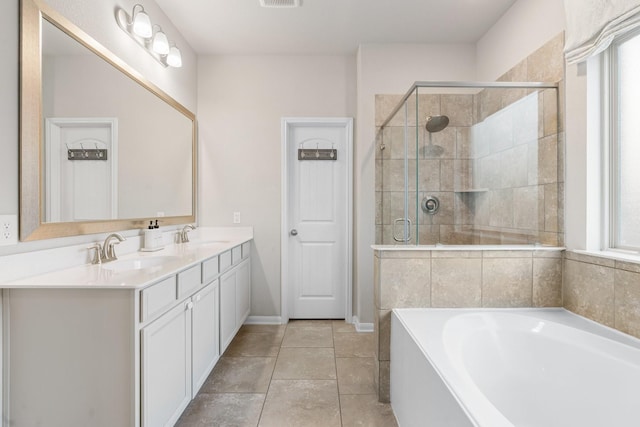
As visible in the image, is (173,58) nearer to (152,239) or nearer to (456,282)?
(152,239)

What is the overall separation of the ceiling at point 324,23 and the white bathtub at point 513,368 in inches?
86.9

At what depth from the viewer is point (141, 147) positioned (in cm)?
225

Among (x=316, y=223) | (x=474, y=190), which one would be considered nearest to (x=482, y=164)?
A: (x=474, y=190)

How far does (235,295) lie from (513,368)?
197 cm

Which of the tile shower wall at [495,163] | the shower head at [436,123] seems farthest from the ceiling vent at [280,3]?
the shower head at [436,123]

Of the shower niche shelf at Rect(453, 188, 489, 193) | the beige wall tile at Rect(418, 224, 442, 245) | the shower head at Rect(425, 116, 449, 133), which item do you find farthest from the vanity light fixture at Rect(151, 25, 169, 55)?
the shower niche shelf at Rect(453, 188, 489, 193)

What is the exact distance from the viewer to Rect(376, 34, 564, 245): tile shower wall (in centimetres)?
201

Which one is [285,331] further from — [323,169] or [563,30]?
[563,30]

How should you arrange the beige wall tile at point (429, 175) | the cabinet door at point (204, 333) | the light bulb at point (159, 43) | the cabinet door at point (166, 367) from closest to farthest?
1. the cabinet door at point (166, 367)
2. the cabinet door at point (204, 333)
3. the beige wall tile at point (429, 175)
4. the light bulb at point (159, 43)

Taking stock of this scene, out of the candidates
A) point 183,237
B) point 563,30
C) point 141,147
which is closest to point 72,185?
point 141,147

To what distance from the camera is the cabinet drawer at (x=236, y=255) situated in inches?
105

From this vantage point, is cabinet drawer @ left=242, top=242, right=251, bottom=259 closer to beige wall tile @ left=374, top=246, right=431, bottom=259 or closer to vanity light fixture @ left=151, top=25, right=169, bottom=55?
beige wall tile @ left=374, top=246, right=431, bottom=259

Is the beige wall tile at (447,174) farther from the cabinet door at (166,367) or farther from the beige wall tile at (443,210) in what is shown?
the cabinet door at (166,367)

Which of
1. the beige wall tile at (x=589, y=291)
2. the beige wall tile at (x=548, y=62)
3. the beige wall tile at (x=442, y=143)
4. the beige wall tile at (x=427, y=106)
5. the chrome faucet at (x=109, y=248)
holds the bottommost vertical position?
the beige wall tile at (x=589, y=291)
